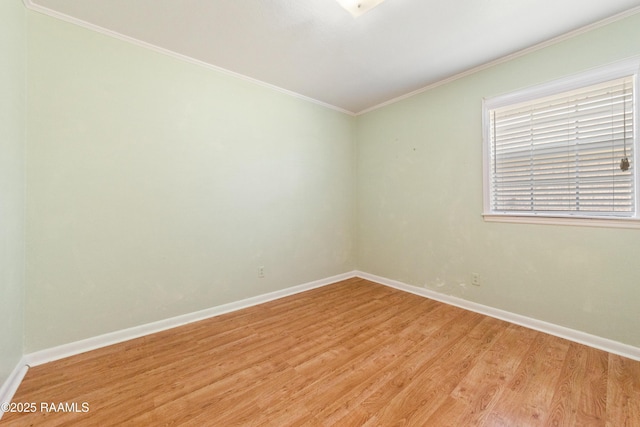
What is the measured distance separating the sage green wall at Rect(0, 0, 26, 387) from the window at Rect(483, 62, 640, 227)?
379 centimetres

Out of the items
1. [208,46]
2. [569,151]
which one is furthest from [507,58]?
[208,46]

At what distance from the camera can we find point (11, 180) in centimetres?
162

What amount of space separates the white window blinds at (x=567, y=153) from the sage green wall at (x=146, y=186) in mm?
2279

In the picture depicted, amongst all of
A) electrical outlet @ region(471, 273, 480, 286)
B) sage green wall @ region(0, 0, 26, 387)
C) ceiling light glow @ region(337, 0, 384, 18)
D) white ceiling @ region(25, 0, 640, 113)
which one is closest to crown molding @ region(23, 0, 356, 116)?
white ceiling @ region(25, 0, 640, 113)

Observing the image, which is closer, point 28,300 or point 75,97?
point 28,300

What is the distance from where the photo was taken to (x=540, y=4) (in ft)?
6.02

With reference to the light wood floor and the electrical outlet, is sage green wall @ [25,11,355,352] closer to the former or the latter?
the light wood floor

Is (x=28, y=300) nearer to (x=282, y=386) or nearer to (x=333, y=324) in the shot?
(x=282, y=386)

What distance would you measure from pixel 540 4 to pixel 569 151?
1187mm

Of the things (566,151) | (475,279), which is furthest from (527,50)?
(475,279)

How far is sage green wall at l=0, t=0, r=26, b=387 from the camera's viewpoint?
1513mm

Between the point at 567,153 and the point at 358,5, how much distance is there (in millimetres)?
2151

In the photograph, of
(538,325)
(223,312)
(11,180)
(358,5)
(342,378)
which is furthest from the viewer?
(223,312)

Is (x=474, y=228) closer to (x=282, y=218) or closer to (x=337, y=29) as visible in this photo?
(x=282, y=218)
